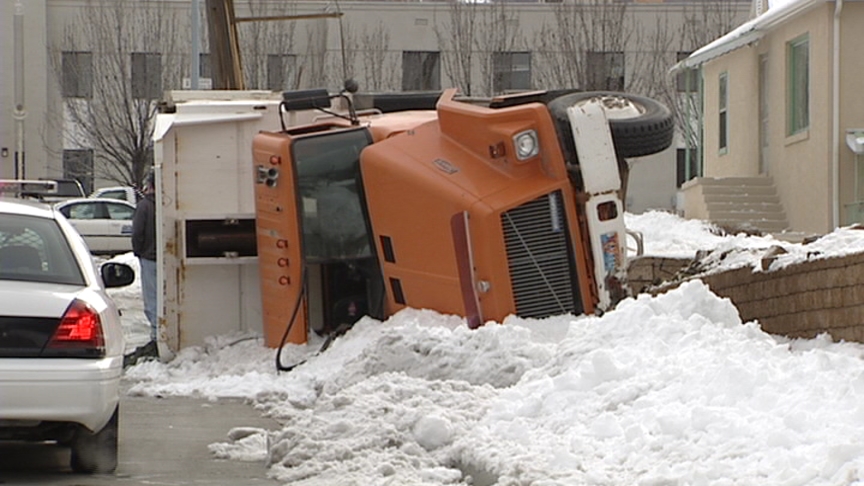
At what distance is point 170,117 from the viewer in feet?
46.2

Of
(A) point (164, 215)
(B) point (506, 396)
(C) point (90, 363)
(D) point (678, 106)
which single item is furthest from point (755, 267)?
(D) point (678, 106)

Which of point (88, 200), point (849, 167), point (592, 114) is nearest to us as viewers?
point (592, 114)

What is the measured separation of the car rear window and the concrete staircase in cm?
1759

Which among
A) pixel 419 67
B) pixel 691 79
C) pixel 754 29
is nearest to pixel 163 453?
pixel 754 29

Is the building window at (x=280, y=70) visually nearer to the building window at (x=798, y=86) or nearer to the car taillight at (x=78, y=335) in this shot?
the building window at (x=798, y=86)

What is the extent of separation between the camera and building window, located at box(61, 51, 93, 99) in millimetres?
44094

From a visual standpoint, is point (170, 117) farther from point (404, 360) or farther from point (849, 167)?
point (849, 167)

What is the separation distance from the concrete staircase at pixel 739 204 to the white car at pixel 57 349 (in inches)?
699

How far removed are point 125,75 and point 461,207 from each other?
108ft

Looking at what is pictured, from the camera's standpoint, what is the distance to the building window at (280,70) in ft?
143

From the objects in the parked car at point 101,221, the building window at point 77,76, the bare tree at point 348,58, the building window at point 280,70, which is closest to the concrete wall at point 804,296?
the parked car at point 101,221

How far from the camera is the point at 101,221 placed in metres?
33.2

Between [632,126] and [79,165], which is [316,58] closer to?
[79,165]

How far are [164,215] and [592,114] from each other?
4126 mm
